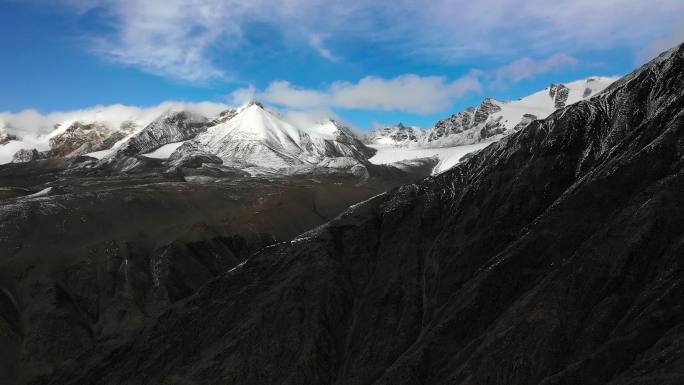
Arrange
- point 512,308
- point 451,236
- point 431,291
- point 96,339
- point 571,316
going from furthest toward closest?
point 96,339 < point 451,236 < point 431,291 < point 512,308 < point 571,316

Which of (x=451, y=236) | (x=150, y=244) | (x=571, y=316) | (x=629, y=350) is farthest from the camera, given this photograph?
(x=150, y=244)

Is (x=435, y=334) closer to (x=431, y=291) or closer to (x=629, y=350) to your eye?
(x=431, y=291)

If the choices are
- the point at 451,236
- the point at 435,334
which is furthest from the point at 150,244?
the point at 435,334

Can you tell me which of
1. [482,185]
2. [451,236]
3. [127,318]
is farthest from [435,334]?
[127,318]

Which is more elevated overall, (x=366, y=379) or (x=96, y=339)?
(x=96, y=339)

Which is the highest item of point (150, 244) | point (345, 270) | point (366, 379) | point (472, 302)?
point (150, 244)

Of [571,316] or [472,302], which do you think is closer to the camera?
[571,316]
